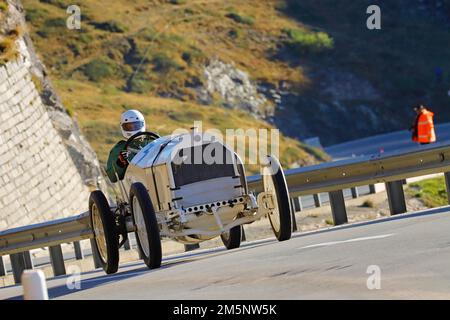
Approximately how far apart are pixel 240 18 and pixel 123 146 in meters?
58.7

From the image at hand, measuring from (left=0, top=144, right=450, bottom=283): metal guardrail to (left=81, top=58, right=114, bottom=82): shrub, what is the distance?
40.9 metres

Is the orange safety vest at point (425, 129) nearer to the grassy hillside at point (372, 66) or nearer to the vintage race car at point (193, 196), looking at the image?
the vintage race car at point (193, 196)

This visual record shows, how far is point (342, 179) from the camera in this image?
1780cm

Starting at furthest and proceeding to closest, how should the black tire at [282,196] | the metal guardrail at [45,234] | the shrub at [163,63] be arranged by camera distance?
the shrub at [163,63]
the metal guardrail at [45,234]
the black tire at [282,196]

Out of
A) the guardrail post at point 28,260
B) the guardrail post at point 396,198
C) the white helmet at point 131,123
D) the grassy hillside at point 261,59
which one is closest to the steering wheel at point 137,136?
the white helmet at point 131,123

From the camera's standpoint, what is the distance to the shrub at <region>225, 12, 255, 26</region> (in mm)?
72188

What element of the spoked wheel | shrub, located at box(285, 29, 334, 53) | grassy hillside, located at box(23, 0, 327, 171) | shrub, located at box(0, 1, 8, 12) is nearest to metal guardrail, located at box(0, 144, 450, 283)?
the spoked wheel

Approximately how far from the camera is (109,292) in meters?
10.9

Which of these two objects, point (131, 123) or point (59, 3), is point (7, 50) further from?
point (59, 3)

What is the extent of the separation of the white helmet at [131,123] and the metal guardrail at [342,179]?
269 cm

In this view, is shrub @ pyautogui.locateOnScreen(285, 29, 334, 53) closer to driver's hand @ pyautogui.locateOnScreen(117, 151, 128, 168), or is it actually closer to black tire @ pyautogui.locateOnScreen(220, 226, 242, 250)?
black tire @ pyautogui.locateOnScreen(220, 226, 242, 250)

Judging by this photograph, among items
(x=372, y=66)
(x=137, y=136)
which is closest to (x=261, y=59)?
(x=372, y=66)

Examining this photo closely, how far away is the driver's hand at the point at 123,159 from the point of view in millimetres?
14477
